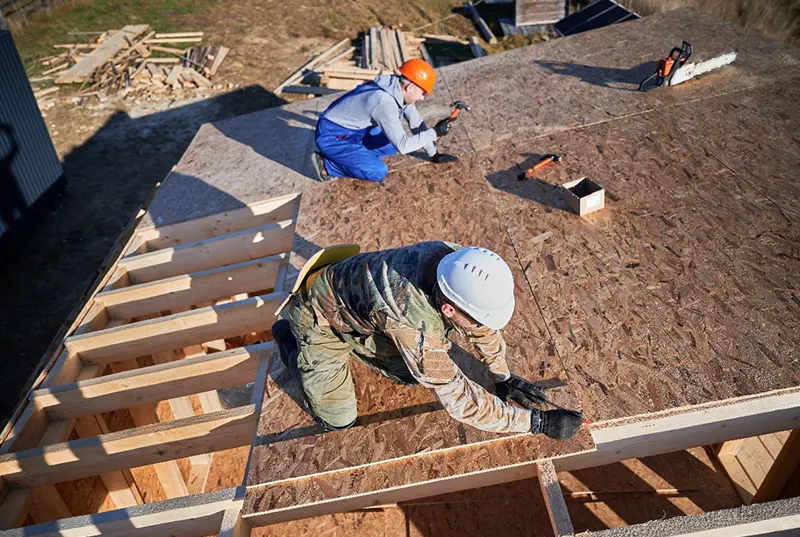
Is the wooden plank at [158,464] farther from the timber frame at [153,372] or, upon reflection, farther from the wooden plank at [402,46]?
the wooden plank at [402,46]

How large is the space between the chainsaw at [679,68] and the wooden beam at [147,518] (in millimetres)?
6648

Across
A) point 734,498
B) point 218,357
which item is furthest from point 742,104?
point 218,357

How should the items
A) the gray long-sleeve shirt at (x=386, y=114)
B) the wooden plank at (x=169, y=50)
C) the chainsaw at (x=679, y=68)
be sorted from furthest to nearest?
the wooden plank at (x=169, y=50) → the chainsaw at (x=679, y=68) → the gray long-sleeve shirt at (x=386, y=114)

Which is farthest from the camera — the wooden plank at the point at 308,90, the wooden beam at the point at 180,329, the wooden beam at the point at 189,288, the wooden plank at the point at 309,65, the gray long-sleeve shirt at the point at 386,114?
the wooden plank at the point at 309,65

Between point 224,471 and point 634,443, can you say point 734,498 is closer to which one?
point 634,443

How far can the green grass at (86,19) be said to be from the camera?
16.1m

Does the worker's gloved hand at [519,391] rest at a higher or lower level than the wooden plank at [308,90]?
higher

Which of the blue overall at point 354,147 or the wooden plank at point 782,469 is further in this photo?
the blue overall at point 354,147

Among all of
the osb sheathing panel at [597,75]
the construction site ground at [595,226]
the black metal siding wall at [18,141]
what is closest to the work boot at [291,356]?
the construction site ground at [595,226]

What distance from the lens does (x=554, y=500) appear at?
3.30 metres

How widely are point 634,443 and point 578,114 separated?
14.9ft

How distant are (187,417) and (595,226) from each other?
400 centimetres

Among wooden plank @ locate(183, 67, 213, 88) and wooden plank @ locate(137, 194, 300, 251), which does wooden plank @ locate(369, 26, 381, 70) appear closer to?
wooden plank @ locate(183, 67, 213, 88)

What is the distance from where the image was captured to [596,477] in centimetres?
552
